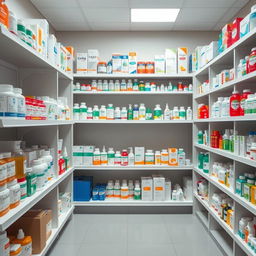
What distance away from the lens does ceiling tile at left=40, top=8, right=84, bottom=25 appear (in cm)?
302

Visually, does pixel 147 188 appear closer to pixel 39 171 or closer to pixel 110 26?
pixel 39 171

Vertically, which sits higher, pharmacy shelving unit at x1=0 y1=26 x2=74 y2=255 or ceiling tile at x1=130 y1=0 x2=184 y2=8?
ceiling tile at x1=130 y1=0 x2=184 y2=8

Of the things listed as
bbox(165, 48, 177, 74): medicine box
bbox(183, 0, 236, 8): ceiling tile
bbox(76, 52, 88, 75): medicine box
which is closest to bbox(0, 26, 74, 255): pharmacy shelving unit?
bbox(76, 52, 88, 75): medicine box

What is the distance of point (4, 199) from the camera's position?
1.40m

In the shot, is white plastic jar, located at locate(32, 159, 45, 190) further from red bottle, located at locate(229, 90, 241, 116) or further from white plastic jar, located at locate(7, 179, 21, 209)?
red bottle, located at locate(229, 90, 241, 116)

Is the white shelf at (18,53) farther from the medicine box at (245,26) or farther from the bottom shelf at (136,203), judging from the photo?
the bottom shelf at (136,203)

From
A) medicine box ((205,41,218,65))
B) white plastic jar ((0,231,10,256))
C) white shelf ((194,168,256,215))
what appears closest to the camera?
white plastic jar ((0,231,10,256))

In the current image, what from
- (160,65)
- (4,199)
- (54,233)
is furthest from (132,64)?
(4,199)

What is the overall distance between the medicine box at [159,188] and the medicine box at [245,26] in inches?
82.6

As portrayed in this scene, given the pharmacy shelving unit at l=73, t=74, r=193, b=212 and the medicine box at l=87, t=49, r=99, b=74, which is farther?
the pharmacy shelving unit at l=73, t=74, r=193, b=212

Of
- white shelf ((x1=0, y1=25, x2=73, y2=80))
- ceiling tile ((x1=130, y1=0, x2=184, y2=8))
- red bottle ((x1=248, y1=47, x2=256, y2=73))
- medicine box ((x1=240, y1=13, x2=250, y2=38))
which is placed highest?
ceiling tile ((x1=130, y1=0, x2=184, y2=8))

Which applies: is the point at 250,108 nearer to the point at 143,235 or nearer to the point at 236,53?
the point at 236,53

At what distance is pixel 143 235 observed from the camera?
269 centimetres

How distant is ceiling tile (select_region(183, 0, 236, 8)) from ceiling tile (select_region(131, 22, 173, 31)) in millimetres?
560
